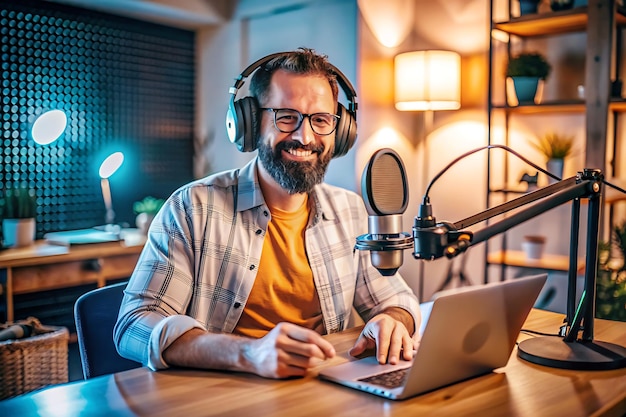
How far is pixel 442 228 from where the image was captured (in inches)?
45.8

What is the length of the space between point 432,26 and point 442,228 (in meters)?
2.60

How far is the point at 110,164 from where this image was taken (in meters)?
3.30

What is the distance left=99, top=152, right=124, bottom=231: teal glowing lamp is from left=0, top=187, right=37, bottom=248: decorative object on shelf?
1.31 ft

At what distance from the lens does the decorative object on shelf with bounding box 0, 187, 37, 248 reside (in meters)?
2.96

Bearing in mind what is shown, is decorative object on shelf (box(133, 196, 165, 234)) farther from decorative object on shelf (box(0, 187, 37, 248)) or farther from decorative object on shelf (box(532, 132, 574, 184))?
decorative object on shelf (box(532, 132, 574, 184))

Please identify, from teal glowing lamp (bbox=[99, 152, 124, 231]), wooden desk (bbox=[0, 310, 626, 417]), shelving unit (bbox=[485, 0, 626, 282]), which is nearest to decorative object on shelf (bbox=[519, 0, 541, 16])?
shelving unit (bbox=[485, 0, 626, 282])

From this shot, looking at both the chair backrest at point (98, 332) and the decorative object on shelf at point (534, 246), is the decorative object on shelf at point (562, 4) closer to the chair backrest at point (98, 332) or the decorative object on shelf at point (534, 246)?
the decorative object on shelf at point (534, 246)

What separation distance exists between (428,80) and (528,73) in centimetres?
46

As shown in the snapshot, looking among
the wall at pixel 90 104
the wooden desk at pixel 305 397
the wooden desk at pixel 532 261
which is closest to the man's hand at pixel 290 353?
the wooden desk at pixel 305 397

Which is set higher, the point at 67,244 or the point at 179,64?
the point at 179,64

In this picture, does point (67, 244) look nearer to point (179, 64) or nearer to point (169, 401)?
point (179, 64)

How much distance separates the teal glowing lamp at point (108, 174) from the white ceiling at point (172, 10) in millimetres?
755

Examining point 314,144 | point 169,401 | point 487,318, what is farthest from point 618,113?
point 169,401

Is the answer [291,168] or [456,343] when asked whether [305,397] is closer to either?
[456,343]
